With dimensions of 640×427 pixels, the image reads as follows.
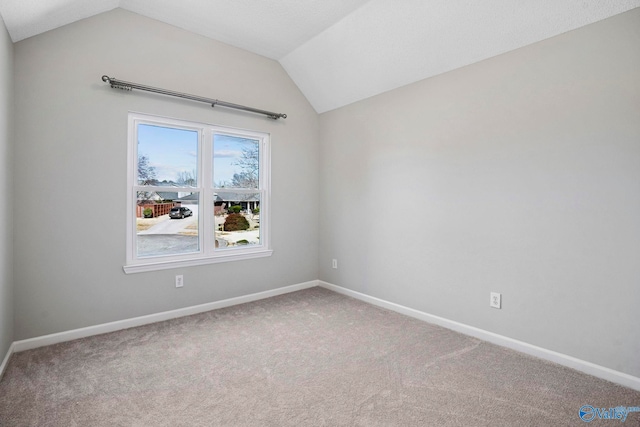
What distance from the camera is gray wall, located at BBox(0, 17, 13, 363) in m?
2.15

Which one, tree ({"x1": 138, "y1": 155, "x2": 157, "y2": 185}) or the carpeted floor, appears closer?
the carpeted floor

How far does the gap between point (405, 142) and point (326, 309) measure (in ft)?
6.46

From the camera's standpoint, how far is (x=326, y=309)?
3492mm

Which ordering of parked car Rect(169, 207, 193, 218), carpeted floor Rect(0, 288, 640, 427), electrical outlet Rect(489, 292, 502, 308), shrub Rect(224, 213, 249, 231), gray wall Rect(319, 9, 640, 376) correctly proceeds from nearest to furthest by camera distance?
carpeted floor Rect(0, 288, 640, 427) → gray wall Rect(319, 9, 640, 376) → electrical outlet Rect(489, 292, 502, 308) → parked car Rect(169, 207, 193, 218) → shrub Rect(224, 213, 249, 231)

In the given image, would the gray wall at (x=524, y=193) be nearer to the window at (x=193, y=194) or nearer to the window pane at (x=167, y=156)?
the window at (x=193, y=194)

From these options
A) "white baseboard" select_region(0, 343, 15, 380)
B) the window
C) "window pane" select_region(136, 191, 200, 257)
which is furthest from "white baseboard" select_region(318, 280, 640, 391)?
"white baseboard" select_region(0, 343, 15, 380)

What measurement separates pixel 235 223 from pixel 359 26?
7.97 feet

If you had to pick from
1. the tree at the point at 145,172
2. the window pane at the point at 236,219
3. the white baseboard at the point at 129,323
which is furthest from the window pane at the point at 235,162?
the white baseboard at the point at 129,323

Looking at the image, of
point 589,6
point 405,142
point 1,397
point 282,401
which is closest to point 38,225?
point 1,397

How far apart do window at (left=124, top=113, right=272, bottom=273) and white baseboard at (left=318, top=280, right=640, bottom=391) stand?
1742mm

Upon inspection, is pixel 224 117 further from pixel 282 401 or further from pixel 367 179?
pixel 282 401

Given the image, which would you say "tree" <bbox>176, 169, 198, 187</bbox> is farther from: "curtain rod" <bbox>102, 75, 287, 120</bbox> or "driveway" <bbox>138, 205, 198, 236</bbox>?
"curtain rod" <bbox>102, 75, 287, 120</bbox>

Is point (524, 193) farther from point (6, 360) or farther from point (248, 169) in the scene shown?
point (6, 360)

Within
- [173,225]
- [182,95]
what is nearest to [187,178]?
[173,225]
